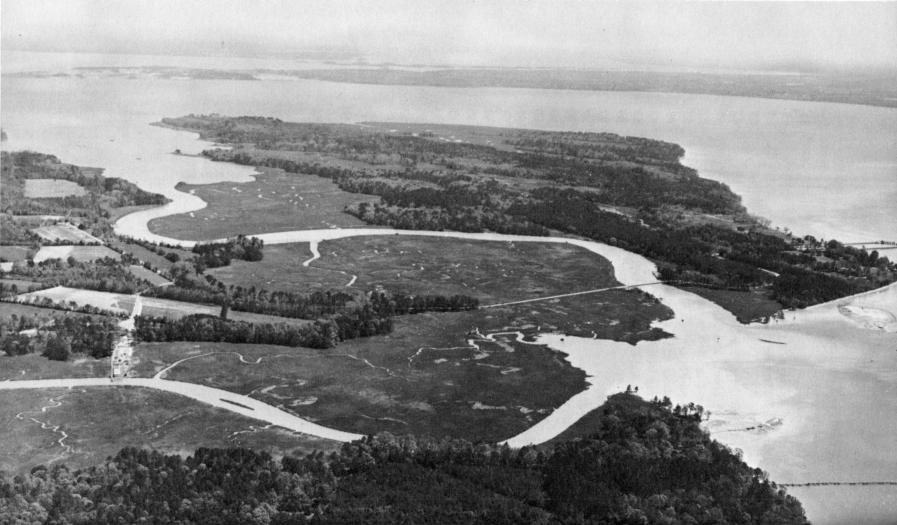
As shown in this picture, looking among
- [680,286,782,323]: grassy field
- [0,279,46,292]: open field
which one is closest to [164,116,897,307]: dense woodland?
[680,286,782,323]: grassy field

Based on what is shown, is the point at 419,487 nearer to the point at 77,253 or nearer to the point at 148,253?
the point at 148,253

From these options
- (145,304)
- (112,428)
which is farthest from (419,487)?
(145,304)

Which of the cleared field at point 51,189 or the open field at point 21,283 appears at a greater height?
the open field at point 21,283

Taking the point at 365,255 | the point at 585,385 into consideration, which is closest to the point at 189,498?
the point at 585,385

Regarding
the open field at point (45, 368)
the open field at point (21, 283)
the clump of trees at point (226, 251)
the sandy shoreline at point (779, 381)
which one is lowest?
the open field at point (45, 368)

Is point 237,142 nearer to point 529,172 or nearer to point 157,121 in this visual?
point 157,121

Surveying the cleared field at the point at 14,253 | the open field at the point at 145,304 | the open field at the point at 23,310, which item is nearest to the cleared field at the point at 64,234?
the cleared field at the point at 14,253

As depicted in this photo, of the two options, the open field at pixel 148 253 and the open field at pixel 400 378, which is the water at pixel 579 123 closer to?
the open field at pixel 148 253
